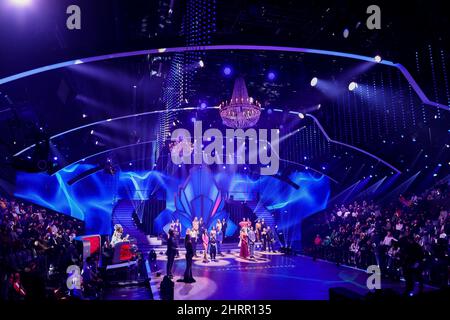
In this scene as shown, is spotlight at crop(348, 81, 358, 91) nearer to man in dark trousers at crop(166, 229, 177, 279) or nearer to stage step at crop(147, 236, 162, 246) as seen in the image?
man in dark trousers at crop(166, 229, 177, 279)

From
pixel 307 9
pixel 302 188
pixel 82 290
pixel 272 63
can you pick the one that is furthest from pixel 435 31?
pixel 302 188

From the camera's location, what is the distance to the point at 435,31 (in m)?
6.17

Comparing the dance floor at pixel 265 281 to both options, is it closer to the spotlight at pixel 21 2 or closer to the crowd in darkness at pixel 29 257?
the crowd in darkness at pixel 29 257

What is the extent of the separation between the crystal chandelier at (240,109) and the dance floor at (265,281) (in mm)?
4161

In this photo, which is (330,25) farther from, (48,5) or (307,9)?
(48,5)

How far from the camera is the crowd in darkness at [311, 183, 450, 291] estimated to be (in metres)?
7.11

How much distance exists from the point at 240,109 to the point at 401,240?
4.92 m

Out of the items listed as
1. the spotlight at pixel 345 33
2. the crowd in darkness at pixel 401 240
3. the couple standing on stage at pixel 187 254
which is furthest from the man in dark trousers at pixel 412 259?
the couple standing on stage at pixel 187 254

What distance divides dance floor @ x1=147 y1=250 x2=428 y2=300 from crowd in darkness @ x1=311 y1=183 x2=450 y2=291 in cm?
69

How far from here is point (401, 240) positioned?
706cm

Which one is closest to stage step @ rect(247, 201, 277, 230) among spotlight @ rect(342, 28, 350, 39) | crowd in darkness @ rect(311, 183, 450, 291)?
crowd in darkness @ rect(311, 183, 450, 291)

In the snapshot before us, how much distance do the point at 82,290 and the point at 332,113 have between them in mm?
10188

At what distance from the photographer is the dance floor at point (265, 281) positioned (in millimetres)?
6816
